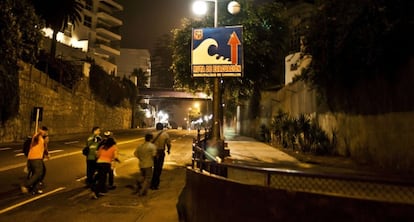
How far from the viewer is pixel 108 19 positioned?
77250 mm

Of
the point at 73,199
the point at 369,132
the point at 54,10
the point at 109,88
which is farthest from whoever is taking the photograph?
the point at 109,88

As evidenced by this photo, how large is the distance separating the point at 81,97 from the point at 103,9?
3926 cm

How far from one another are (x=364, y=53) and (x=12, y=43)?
2264 centimetres

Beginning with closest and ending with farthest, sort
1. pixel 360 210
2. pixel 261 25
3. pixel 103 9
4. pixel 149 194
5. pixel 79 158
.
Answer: pixel 360 210
pixel 149 194
pixel 79 158
pixel 261 25
pixel 103 9

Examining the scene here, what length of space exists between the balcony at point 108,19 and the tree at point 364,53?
63.4m

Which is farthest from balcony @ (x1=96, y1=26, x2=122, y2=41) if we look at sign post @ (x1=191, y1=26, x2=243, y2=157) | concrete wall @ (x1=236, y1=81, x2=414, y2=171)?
sign post @ (x1=191, y1=26, x2=243, y2=157)

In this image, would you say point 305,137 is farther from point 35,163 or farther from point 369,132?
point 35,163

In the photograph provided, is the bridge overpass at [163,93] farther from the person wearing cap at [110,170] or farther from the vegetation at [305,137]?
the person wearing cap at [110,170]

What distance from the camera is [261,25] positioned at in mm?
28438

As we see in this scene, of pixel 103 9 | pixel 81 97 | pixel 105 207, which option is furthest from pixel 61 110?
pixel 103 9

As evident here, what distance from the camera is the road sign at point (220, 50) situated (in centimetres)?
1229

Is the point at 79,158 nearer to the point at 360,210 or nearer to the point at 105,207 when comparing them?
the point at 105,207

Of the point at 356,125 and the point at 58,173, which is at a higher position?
the point at 356,125

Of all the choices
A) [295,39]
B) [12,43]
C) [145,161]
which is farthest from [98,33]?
[145,161]
